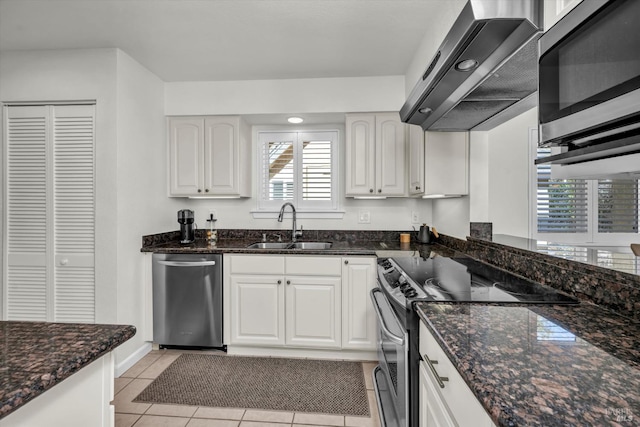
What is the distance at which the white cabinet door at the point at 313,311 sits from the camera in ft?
8.61

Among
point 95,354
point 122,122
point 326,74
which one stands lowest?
point 95,354

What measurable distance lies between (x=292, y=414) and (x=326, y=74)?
267 cm

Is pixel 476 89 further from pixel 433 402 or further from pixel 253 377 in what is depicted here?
pixel 253 377

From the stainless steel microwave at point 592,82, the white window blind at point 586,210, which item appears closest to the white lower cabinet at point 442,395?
the stainless steel microwave at point 592,82

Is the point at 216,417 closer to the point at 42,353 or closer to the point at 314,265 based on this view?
the point at 314,265

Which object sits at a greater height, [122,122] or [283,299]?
[122,122]

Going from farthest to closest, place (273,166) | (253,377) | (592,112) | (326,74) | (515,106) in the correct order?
1. (273,166)
2. (326,74)
3. (253,377)
4. (515,106)
5. (592,112)

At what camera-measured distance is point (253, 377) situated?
238 centimetres

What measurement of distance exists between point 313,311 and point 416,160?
1483 millimetres

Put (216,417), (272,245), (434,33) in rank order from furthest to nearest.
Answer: (272,245) → (434,33) → (216,417)

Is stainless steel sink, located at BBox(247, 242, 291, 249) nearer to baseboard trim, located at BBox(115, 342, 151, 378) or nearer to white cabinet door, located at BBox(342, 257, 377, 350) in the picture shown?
white cabinet door, located at BBox(342, 257, 377, 350)

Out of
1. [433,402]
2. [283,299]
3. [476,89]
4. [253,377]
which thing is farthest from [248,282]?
[476,89]

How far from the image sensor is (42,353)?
72 centimetres

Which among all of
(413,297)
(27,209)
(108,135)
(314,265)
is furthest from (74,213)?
(413,297)
